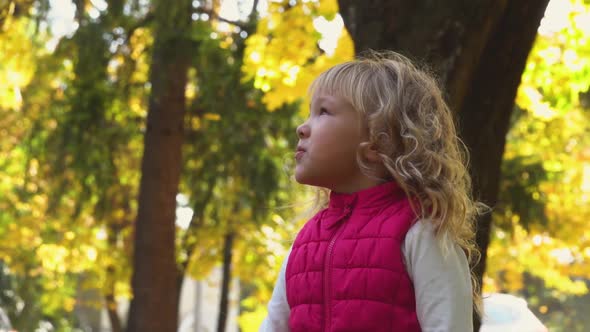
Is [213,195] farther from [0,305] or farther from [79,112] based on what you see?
[0,305]

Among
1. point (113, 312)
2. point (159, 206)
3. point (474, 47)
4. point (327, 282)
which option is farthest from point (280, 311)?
point (113, 312)

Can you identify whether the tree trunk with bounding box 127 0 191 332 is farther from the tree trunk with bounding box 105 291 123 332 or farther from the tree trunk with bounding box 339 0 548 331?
the tree trunk with bounding box 339 0 548 331

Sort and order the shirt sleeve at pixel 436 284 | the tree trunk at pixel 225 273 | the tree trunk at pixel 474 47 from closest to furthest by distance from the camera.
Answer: the shirt sleeve at pixel 436 284 → the tree trunk at pixel 474 47 → the tree trunk at pixel 225 273

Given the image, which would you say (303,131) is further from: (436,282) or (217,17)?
(217,17)

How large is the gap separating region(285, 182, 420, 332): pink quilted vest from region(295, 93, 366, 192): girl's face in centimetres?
5

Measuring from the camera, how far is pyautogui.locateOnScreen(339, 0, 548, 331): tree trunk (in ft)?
14.9

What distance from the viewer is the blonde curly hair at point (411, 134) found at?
106 inches

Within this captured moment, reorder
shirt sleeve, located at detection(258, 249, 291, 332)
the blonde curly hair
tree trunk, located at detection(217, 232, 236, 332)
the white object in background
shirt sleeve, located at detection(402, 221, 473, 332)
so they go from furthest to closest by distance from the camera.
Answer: tree trunk, located at detection(217, 232, 236, 332) < the white object in background < shirt sleeve, located at detection(258, 249, 291, 332) < the blonde curly hair < shirt sleeve, located at detection(402, 221, 473, 332)

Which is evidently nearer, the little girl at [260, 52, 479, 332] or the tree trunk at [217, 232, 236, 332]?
the little girl at [260, 52, 479, 332]

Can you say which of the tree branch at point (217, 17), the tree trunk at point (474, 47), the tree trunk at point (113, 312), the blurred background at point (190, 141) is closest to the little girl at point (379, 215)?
the tree trunk at point (474, 47)

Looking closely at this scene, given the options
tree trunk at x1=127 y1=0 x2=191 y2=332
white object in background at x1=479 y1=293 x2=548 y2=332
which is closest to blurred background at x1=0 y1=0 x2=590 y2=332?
tree trunk at x1=127 y1=0 x2=191 y2=332

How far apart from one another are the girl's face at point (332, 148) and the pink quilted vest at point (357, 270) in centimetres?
5

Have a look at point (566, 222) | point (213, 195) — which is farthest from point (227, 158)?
point (566, 222)

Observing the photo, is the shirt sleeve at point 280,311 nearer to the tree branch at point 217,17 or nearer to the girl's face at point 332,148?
the girl's face at point 332,148
